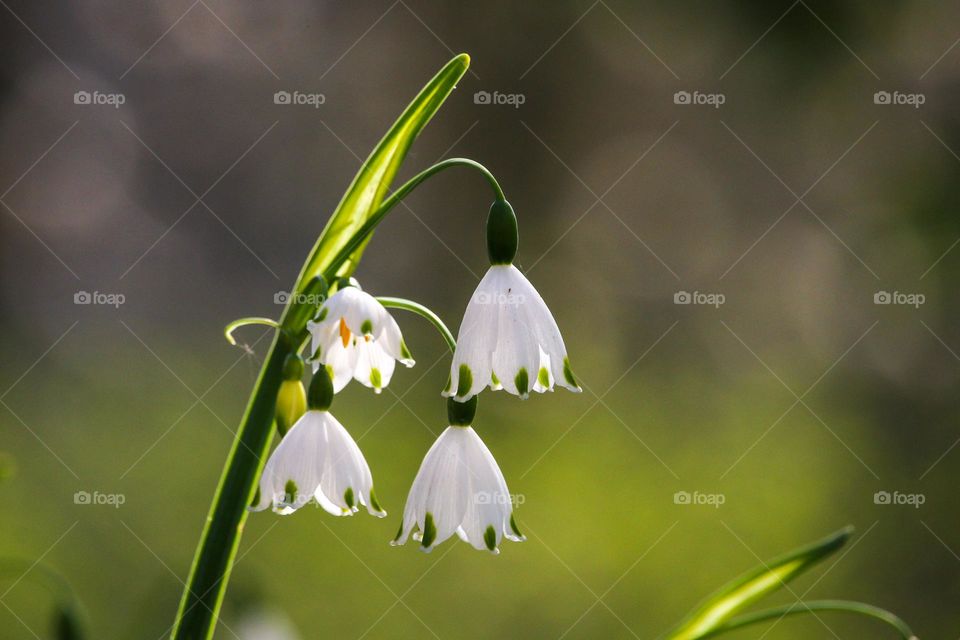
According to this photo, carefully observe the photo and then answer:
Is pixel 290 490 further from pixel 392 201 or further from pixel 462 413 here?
pixel 392 201

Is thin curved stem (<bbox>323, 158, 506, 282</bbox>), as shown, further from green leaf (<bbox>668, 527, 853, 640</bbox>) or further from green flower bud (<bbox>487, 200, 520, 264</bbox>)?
green leaf (<bbox>668, 527, 853, 640</bbox>)

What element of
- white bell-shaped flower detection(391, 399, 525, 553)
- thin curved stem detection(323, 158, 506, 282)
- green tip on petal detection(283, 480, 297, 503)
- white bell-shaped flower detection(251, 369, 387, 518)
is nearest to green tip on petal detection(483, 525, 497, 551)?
white bell-shaped flower detection(391, 399, 525, 553)

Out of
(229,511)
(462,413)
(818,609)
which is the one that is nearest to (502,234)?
(462,413)

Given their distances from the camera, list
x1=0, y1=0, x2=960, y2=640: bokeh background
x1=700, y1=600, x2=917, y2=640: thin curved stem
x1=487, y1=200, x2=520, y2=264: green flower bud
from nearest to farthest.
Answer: x1=700, y1=600, x2=917, y2=640: thin curved stem < x1=487, y1=200, x2=520, y2=264: green flower bud < x1=0, y1=0, x2=960, y2=640: bokeh background

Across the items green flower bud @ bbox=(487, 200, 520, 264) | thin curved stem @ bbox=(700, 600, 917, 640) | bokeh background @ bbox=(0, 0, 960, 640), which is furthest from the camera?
bokeh background @ bbox=(0, 0, 960, 640)

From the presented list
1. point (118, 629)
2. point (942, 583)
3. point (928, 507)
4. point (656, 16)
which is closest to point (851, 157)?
point (656, 16)

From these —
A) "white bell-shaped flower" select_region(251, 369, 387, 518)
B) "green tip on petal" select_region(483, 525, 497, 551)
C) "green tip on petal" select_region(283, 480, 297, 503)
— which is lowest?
"green tip on petal" select_region(483, 525, 497, 551)

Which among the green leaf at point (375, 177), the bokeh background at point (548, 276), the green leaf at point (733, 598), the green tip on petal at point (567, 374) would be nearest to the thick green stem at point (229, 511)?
the green leaf at point (375, 177)

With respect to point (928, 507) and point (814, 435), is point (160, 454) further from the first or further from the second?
point (928, 507)
